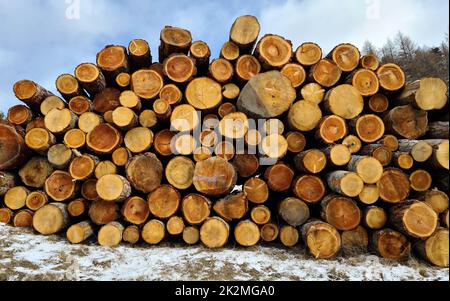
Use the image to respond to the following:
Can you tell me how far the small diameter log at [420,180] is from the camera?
357 cm

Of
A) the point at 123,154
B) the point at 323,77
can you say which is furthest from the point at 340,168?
the point at 123,154

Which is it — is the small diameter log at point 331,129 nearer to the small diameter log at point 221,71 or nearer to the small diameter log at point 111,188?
the small diameter log at point 221,71

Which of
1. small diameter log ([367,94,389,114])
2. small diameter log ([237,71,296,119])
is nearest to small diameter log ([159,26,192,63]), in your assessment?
small diameter log ([237,71,296,119])

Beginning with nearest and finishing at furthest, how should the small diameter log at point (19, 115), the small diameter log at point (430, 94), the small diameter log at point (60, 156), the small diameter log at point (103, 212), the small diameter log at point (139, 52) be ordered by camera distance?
1. the small diameter log at point (430, 94)
2. the small diameter log at point (103, 212)
3. the small diameter log at point (60, 156)
4. the small diameter log at point (139, 52)
5. the small diameter log at point (19, 115)

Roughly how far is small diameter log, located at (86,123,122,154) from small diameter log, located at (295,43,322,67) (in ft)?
8.50

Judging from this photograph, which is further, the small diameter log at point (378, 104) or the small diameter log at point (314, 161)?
the small diameter log at point (378, 104)

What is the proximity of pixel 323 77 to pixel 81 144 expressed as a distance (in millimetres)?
3287

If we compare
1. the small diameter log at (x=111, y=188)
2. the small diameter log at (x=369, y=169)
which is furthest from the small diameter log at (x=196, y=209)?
the small diameter log at (x=369, y=169)

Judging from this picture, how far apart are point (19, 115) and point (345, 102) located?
14.9ft

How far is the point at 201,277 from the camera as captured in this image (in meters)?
3.04

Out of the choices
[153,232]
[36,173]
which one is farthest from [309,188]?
[36,173]

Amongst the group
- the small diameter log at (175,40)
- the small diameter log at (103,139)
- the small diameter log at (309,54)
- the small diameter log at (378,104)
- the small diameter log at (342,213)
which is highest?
the small diameter log at (175,40)

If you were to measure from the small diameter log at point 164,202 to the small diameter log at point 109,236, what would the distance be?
18.6 inches

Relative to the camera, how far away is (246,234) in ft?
12.4
